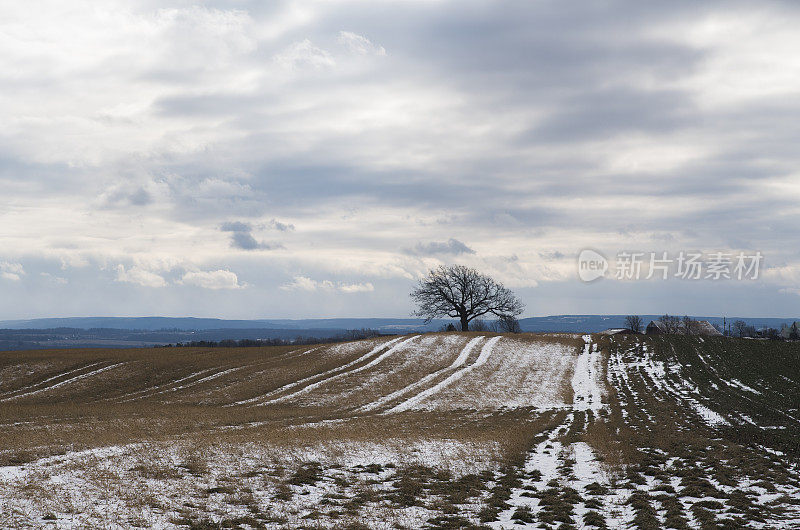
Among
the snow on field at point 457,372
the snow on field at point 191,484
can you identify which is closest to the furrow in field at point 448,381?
the snow on field at point 457,372

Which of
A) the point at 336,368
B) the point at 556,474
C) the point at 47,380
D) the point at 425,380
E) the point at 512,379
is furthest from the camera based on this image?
the point at 336,368

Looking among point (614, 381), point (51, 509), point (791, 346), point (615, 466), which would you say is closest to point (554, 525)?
point (615, 466)

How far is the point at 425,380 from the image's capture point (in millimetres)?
47969

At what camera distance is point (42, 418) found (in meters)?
27.8

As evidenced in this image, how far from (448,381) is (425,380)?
81.1 inches

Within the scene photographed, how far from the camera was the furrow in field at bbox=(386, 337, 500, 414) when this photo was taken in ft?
123

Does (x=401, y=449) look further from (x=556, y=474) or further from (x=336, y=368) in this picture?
(x=336, y=368)

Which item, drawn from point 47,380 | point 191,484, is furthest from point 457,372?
point 191,484

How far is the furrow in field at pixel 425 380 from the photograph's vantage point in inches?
1505

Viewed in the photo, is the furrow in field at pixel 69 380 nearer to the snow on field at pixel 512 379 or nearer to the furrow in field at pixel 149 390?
the furrow in field at pixel 149 390

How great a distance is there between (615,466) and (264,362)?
4189 centimetres

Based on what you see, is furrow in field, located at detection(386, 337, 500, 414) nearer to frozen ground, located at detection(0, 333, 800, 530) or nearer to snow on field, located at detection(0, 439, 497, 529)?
frozen ground, located at detection(0, 333, 800, 530)

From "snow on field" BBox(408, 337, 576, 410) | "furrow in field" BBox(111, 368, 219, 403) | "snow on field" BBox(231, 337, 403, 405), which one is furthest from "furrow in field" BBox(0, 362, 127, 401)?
"snow on field" BBox(408, 337, 576, 410)

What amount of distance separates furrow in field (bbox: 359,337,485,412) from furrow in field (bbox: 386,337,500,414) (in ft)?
3.55
